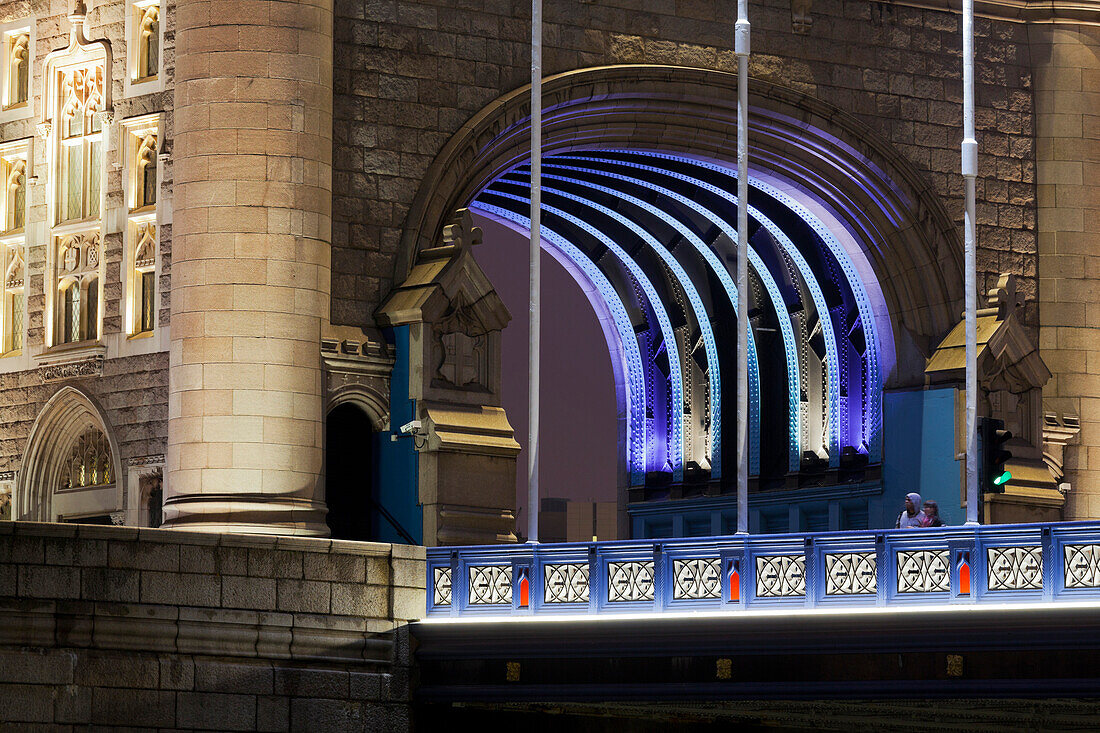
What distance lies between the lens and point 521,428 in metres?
38.0

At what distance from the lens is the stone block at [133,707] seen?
2088cm

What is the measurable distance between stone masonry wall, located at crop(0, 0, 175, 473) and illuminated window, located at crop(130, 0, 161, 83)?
0.22 metres

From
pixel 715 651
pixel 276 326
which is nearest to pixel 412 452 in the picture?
pixel 276 326

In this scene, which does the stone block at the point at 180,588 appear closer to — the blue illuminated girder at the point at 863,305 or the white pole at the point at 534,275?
the white pole at the point at 534,275

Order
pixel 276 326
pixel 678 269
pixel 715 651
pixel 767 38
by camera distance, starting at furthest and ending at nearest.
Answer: pixel 678 269, pixel 767 38, pixel 276 326, pixel 715 651

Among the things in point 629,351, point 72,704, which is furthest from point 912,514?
point 629,351

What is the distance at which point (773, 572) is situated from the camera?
67.9 ft

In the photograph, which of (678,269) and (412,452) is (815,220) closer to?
(678,269)

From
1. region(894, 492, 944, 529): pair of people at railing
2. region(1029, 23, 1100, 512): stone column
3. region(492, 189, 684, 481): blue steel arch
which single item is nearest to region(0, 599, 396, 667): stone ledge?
region(894, 492, 944, 529): pair of people at railing

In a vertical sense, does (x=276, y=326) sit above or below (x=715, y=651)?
above

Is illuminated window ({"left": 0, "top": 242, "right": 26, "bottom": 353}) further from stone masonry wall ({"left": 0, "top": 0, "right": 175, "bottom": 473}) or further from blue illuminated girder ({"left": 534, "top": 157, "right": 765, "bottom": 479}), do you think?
blue illuminated girder ({"left": 534, "top": 157, "right": 765, "bottom": 479})

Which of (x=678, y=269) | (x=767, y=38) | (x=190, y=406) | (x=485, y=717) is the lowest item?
(x=485, y=717)

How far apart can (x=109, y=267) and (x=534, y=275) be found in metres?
6.21

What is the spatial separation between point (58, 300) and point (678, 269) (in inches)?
434
